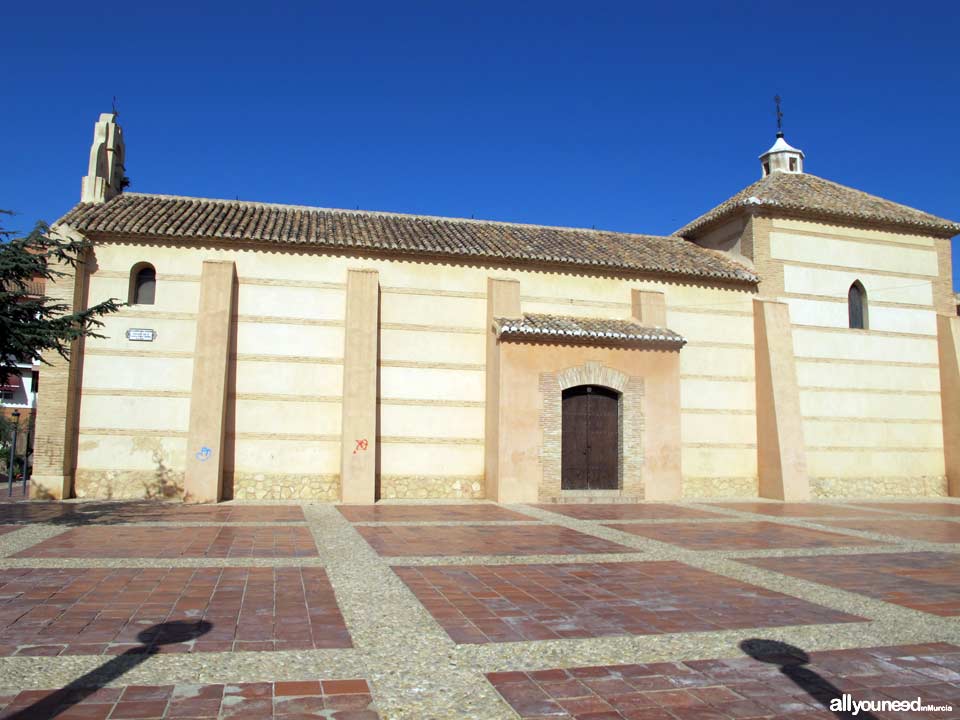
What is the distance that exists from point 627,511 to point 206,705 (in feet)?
34.5

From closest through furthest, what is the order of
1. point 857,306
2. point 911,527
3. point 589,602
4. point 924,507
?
point 589,602 < point 911,527 < point 924,507 < point 857,306

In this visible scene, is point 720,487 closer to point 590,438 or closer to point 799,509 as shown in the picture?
point 799,509

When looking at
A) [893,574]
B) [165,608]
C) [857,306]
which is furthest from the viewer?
[857,306]

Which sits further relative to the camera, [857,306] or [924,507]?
[857,306]

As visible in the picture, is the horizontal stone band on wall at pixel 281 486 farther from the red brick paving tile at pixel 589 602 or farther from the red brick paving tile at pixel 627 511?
the red brick paving tile at pixel 589 602

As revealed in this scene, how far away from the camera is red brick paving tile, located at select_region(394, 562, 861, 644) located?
5.30 m

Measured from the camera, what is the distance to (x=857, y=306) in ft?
59.8

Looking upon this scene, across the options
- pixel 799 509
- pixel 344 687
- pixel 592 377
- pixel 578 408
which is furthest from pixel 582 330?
pixel 344 687

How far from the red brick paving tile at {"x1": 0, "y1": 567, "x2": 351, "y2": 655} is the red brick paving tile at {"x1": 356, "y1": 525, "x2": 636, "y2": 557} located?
6.03 ft

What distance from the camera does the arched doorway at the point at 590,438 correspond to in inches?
596

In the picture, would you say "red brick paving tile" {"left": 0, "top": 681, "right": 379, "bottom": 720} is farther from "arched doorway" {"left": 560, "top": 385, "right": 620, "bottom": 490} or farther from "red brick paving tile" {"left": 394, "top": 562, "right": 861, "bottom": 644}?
"arched doorway" {"left": 560, "top": 385, "right": 620, "bottom": 490}

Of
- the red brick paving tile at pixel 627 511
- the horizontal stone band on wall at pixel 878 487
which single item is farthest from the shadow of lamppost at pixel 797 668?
the horizontal stone band on wall at pixel 878 487

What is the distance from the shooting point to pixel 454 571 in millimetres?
7359

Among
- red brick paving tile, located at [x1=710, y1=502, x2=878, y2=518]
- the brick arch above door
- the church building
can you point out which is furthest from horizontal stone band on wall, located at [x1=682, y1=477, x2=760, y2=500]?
the brick arch above door
